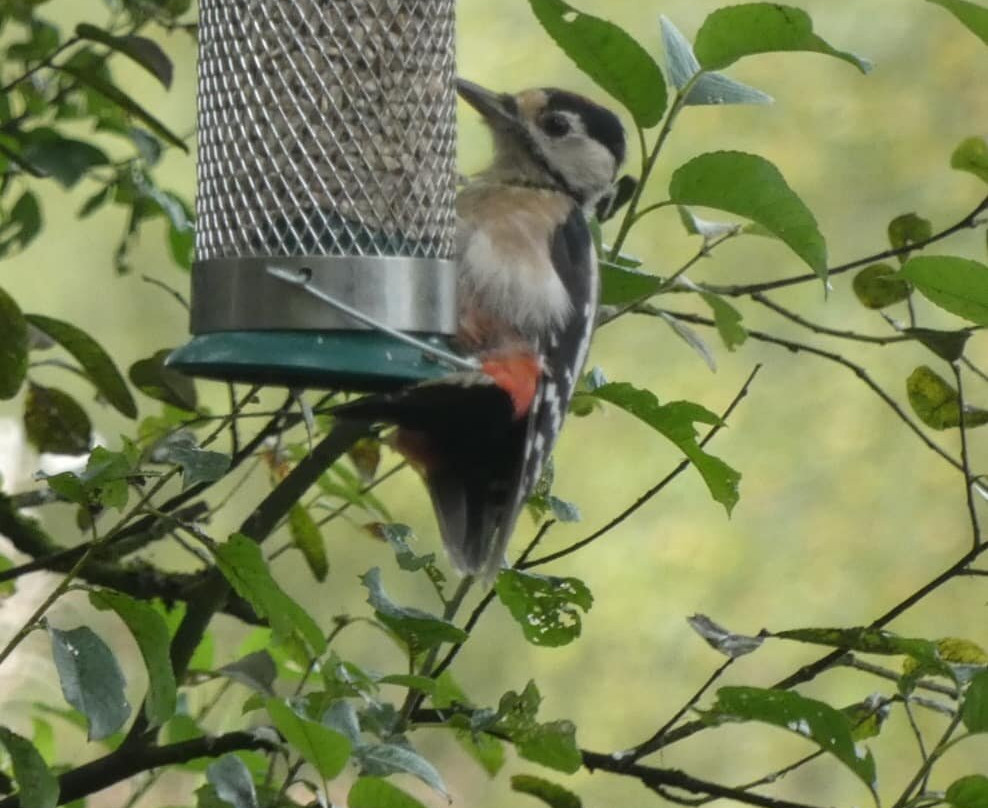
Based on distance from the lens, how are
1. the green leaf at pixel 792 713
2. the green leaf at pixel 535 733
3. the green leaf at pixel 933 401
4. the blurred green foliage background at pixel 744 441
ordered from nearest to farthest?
the green leaf at pixel 792 713 → the green leaf at pixel 535 733 → the green leaf at pixel 933 401 → the blurred green foliage background at pixel 744 441

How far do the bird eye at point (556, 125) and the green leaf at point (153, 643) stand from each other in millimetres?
1408

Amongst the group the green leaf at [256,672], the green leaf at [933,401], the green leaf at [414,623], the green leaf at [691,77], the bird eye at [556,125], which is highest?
the green leaf at [691,77]

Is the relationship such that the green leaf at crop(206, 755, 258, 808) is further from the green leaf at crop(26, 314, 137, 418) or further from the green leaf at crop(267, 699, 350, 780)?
the green leaf at crop(26, 314, 137, 418)

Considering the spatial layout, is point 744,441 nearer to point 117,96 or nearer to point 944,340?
point 944,340

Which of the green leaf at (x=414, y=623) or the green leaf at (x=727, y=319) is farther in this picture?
the green leaf at (x=727, y=319)

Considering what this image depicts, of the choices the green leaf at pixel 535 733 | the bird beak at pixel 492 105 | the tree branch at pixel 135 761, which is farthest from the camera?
the bird beak at pixel 492 105

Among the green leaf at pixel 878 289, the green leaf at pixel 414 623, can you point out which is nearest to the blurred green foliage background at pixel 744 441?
the green leaf at pixel 878 289

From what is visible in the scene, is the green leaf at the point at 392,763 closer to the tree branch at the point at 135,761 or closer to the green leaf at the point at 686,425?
the tree branch at the point at 135,761

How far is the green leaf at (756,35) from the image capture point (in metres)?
1.63

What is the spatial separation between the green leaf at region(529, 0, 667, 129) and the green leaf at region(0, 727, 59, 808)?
2.95 feet

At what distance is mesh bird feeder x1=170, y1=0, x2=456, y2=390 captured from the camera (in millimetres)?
1792

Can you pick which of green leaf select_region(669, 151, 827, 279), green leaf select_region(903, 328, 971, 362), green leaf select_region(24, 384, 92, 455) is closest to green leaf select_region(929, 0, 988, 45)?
green leaf select_region(669, 151, 827, 279)

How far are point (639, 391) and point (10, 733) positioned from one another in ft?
2.44

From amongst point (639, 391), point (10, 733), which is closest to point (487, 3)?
point (639, 391)
